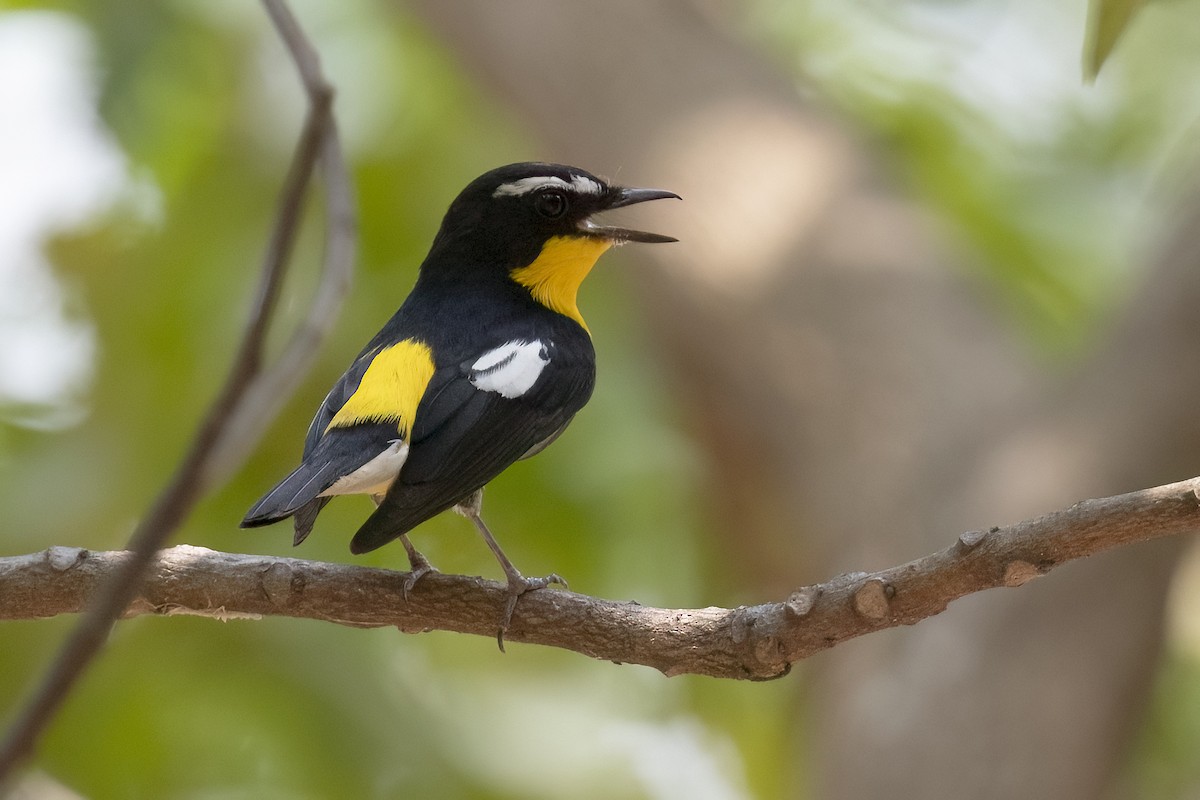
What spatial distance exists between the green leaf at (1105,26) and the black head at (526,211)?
1514 mm

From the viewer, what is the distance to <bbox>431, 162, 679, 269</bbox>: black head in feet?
12.0

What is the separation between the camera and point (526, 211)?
145 inches

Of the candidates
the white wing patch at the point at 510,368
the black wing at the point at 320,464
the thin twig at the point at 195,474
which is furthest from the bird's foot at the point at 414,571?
the thin twig at the point at 195,474

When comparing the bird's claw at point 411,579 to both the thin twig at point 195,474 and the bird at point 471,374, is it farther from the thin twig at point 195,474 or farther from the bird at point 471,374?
the thin twig at point 195,474

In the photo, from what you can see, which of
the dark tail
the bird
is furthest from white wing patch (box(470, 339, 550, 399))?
the dark tail

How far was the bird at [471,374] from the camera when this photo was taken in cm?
284

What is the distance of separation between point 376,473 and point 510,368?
0.53 meters

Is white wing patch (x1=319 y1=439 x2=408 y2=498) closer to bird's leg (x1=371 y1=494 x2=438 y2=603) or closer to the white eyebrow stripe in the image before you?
bird's leg (x1=371 y1=494 x2=438 y2=603)

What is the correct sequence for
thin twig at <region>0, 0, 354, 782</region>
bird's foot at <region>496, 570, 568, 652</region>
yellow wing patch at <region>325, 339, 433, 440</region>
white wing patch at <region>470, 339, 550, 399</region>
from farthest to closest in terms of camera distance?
white wing patch at <region>470, 339, 550, 399</region>, yellow wing patch at <region>325, 339, 433, 440</region>, bird's foot at <region>496, 570, 568, 652</region>, thin twig at <region>0, 0, 354, 782</region>

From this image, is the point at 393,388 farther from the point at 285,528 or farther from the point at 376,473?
the point at 285,528

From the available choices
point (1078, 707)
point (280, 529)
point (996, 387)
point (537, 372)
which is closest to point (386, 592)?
point (537, 372)

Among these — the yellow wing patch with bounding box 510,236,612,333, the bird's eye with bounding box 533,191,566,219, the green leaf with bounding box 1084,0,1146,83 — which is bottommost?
the green leaf with bounding box 1084,0,1146,83

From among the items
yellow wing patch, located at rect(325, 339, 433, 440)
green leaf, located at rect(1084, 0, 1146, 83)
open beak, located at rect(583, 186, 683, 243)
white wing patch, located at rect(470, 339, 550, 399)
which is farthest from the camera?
open beak, located at rect(583, 186, 683, 243)

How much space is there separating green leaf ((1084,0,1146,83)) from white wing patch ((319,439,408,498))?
1608mm
